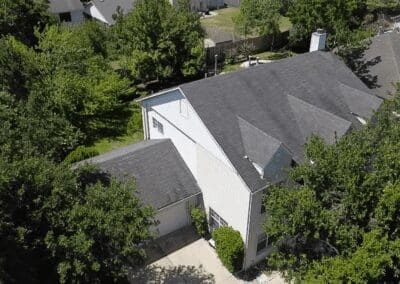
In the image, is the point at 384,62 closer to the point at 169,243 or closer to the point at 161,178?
the point at 161,178

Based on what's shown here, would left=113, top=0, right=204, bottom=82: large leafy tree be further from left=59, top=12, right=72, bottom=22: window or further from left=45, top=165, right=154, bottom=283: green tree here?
left=59, top=12, right=72, bottom=22: window

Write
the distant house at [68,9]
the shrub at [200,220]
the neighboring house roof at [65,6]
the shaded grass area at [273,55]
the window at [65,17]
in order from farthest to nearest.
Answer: the window at [65,17]
the distant house at [68,9]
the neighboring house roof at [65,6]
the shaded grass area at [273,55]
the shrub at [200,220]

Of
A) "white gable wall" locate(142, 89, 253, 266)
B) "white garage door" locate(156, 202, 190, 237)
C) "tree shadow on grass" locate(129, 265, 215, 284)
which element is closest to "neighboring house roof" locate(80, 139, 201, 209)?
"white gable wall" locate(142, 89, 253, 266)

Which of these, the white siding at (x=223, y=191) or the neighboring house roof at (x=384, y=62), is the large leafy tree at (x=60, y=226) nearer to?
the white siding at (x=223, y=191)

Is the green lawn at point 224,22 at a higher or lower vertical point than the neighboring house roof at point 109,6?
lower

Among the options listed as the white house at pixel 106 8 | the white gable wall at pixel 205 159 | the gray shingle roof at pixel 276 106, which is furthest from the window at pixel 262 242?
the white house at pixel 106 8

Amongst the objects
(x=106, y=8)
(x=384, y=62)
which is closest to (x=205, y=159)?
(x=384, y=62)
